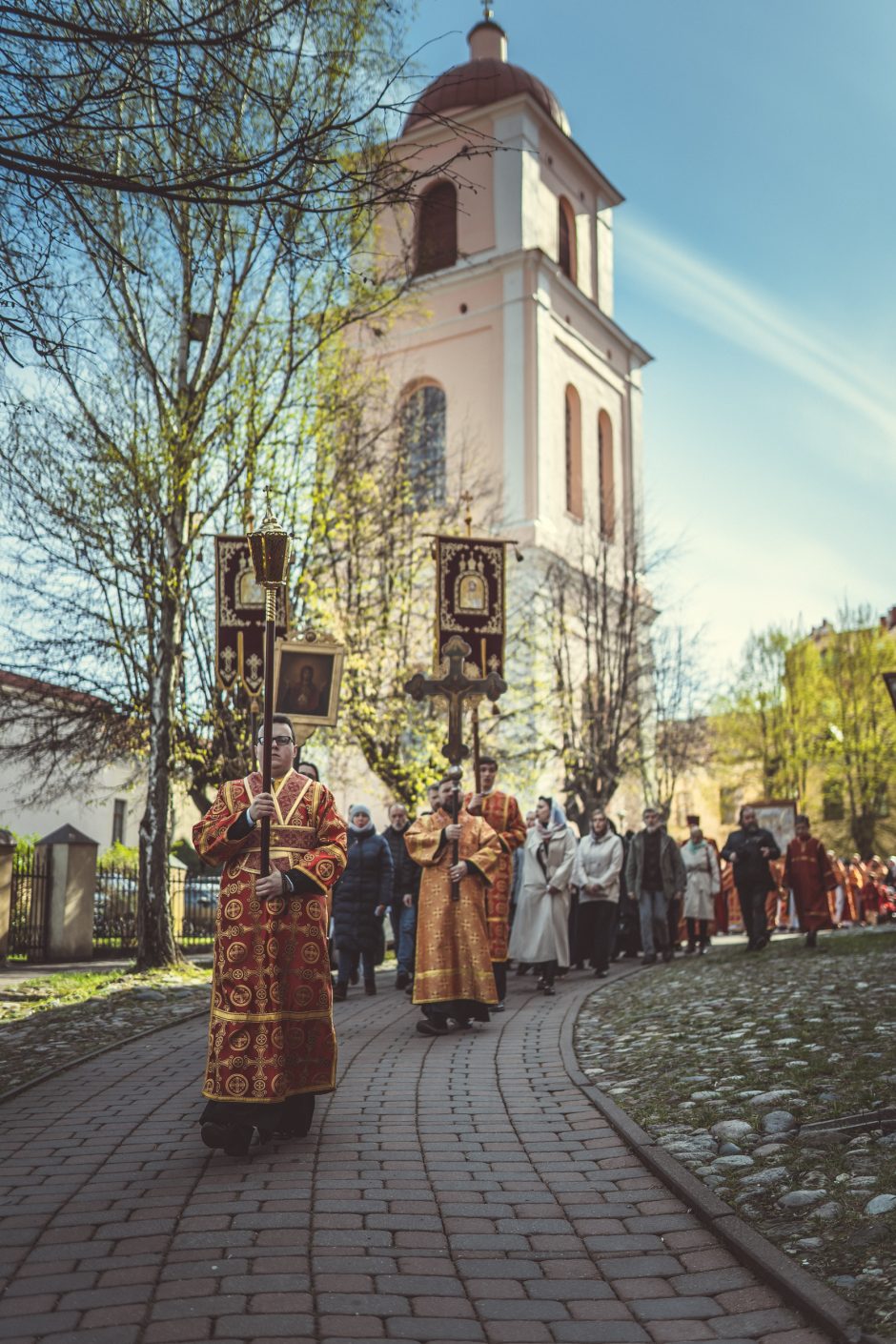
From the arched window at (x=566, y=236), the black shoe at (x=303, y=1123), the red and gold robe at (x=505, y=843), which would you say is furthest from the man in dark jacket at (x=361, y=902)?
the arched window at (x=566, y=236)

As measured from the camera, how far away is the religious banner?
1603 cm

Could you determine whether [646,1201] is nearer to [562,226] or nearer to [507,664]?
[507,664]

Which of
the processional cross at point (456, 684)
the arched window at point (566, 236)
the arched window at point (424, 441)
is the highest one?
the arched window at point (566, 236)

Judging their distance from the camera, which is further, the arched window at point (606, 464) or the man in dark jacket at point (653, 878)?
the arched window at point (606, 464)

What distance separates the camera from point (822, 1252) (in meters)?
4.32

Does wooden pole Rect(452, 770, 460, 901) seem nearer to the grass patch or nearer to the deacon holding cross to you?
the deacon holding cross

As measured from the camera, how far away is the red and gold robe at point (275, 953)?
6.02m

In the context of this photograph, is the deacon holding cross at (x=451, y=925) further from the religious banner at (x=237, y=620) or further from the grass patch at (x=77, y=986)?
the religious banner at (x=237, y=620)

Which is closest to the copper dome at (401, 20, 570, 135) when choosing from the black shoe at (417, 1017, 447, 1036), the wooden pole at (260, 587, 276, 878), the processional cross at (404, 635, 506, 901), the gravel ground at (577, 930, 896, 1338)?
the processional cross at (404, 635, 506, 901)

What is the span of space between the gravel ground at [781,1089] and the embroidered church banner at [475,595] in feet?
24.4

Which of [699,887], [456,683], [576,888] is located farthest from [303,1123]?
[699,887]

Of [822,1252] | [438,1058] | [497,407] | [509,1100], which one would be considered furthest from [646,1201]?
[497,407]

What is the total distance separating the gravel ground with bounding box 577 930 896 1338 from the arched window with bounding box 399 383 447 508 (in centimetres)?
1466

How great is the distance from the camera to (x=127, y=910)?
73.3 feet
